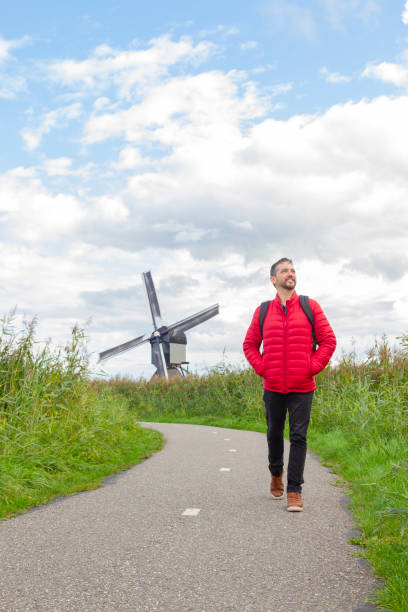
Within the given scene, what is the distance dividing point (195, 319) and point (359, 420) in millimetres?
25629

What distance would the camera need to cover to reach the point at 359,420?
812 centimetres

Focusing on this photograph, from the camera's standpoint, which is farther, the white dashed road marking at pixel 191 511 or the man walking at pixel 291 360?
the man walking at pixel 291 360

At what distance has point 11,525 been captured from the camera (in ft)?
13.6

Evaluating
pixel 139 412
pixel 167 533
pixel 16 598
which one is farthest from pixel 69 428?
pixel 139 412

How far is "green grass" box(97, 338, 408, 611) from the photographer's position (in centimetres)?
338

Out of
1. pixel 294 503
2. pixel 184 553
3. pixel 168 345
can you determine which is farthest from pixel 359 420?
pixel 168 345

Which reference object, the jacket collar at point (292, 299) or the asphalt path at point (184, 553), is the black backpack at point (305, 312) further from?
the asphalt path at point (184, 553)

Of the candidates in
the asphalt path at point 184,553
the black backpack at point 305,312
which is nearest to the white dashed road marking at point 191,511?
the asphalt path at point 184,553

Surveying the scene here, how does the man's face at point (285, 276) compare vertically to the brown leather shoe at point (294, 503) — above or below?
above

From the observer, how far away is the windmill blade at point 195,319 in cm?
3281

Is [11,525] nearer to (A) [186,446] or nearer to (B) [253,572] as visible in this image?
(B) [253,572]

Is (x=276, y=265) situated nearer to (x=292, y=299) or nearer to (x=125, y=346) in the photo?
(x=292, y=299)

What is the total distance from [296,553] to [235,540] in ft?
1.52

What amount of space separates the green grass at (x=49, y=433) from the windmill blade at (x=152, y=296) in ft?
83.9
